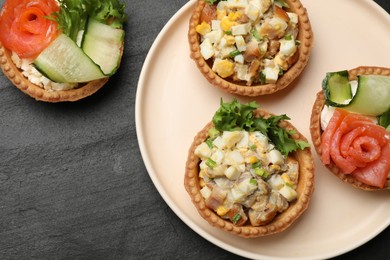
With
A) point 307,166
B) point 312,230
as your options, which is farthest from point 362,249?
point 307,166

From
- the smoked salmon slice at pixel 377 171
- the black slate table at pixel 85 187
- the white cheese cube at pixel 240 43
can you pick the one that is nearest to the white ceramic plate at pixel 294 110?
the black slate table at pixel 85 187

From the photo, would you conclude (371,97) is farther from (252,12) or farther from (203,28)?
(203,28)

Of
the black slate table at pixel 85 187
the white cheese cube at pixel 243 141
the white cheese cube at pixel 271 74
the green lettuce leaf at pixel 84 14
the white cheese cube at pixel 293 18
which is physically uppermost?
the white cheese cube at pixel 293 18

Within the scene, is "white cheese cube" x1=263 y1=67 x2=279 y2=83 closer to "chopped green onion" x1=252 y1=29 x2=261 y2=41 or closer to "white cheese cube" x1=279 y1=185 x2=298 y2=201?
"chopped green onion" x1=252 y1=29 x2=261 y2=41

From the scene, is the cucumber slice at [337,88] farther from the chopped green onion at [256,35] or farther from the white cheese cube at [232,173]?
the white cheese cube at [232,173]

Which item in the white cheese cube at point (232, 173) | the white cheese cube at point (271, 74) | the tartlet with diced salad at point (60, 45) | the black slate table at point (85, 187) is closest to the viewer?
the white cheese cube at point (232, 173)

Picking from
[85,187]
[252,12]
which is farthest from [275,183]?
[85,187]

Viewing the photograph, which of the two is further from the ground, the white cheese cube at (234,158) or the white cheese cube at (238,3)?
the white cheese cube at (238,3)

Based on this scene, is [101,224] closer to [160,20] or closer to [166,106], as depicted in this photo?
[166,106]
